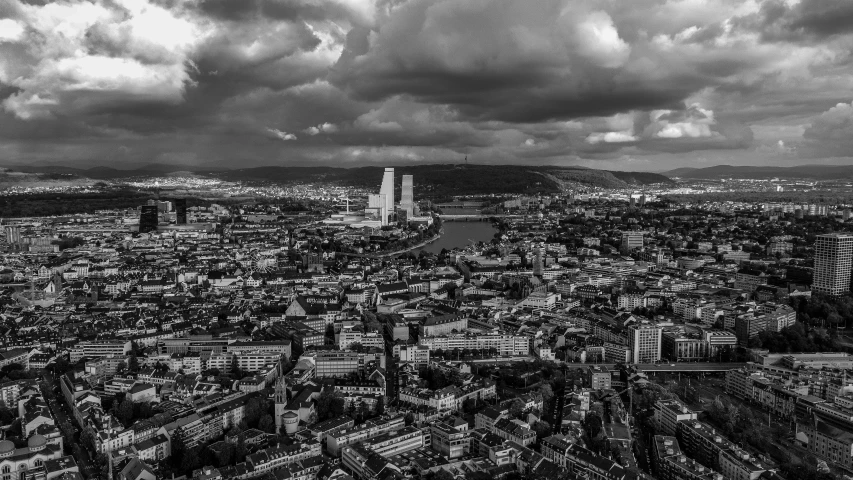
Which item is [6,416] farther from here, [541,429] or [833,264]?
[833,264]

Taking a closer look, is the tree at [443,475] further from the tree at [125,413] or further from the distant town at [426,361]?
the tree at [125,413]

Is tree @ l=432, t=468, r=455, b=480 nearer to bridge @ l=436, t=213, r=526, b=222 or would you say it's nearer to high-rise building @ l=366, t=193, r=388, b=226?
high-rise building @ l=366, t=193, r=388, b=226

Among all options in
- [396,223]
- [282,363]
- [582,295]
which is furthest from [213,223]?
[282,363]

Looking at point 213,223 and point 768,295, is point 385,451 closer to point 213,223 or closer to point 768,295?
point 768,295

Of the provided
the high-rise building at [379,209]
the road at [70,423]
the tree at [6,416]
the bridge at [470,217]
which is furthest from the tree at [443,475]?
the bridge at [470,217]

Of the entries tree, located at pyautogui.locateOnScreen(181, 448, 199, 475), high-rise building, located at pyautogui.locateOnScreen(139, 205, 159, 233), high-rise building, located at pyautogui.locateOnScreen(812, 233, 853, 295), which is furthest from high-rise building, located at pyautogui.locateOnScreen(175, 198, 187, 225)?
tree, located at pyautogui.locateOnScreen(181, 448, 199, 475)

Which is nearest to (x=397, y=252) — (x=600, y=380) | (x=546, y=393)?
(x=600, y=380)

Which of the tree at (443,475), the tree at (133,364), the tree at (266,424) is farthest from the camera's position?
the tree at (133,364)
